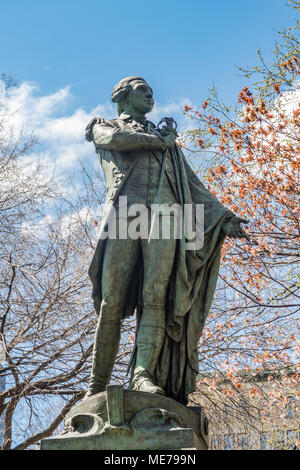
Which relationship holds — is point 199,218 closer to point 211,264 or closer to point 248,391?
point 211,264

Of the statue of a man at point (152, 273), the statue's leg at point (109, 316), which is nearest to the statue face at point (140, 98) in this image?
the statue of a man at point (152, 273)

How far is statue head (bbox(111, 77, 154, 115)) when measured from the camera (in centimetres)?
583

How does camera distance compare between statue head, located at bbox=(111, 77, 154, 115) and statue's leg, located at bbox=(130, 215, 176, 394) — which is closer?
statue's leg, located at bbox=(130, 215, 176, 394)

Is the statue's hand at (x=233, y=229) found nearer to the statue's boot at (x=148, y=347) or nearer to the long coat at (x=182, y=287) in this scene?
the long coat at (x=182, y=287)

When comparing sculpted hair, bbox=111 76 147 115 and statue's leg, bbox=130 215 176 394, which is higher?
sculpted hair, bbox=111 76 147 115

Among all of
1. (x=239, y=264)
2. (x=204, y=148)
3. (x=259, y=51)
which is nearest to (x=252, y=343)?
(x=239, y=264)

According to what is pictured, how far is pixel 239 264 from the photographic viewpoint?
11672 millimetres

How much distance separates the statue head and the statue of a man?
0.27 metres

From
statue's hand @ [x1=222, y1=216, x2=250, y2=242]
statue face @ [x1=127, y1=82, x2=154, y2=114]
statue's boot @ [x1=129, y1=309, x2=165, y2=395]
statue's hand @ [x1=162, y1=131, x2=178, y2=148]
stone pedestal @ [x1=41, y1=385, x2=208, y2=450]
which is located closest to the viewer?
stone pedestal @ [x1=41, y1=385, x2=208, y2=450]

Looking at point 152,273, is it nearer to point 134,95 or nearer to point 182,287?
point 182,287

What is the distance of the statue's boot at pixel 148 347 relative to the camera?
4.84m

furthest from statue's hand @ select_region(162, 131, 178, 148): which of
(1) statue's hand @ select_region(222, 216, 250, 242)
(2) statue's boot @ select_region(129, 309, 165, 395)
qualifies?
(2) statue's boot @ select_region(129, 309, 165, 395)

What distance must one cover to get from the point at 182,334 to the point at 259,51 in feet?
22.4

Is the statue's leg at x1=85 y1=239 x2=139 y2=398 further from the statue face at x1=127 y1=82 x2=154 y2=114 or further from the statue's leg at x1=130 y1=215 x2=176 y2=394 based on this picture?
the statue face at x1=127 y1=82 x2=154 y2=114
